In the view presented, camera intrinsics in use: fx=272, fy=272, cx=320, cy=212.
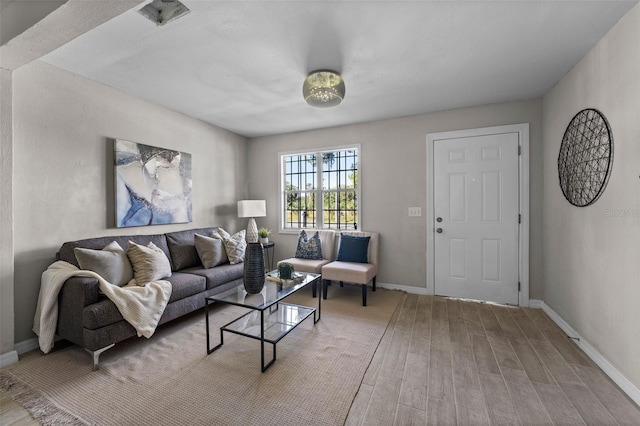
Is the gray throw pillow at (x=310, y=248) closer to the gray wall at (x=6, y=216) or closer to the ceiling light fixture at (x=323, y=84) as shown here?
the ceiling light fixture at (x=323, y=84)

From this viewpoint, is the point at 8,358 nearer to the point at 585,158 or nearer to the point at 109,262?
the point at 109,262

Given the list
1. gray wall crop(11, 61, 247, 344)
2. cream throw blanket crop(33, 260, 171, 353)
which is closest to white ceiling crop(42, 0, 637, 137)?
gray wall crop(11, 61, 247, 344)

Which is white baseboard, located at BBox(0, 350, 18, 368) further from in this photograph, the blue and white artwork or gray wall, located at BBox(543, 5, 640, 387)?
gray wall, located at BBox(543, 5, 640, 387)

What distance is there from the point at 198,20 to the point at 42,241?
227 cm

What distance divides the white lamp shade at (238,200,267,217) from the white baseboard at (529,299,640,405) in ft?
12.7

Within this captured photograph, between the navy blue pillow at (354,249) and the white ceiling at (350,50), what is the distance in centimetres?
180

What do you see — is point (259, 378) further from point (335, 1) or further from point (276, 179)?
point (276, 179)

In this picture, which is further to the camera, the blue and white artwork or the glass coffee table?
the blue and white artwork

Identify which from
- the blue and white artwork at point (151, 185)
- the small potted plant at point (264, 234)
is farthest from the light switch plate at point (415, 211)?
the blue and white artwork at point (151, 185)

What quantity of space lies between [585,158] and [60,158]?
458cm

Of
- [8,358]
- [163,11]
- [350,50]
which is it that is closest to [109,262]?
[8,358]

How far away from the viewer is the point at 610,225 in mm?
1983

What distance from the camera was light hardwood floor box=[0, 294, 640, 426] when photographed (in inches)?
61.1

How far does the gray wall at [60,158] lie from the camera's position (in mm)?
2234
